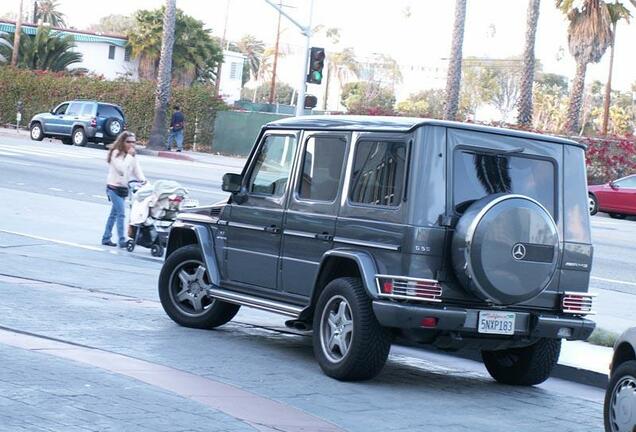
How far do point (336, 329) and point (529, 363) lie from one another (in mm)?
1625

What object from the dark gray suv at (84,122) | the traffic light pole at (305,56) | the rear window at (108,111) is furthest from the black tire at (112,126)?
the traffic light pole at (305,56)

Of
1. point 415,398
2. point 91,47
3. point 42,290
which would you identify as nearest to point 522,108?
point 42,290

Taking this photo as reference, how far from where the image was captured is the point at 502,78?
10569 centimetres

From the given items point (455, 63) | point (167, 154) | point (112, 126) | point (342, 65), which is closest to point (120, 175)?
point (455, 63)

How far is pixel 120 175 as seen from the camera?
58.4ft

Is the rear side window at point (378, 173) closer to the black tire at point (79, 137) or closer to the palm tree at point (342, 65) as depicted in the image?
the black tire at point (79, 137)

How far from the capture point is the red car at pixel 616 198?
3281 centimetres

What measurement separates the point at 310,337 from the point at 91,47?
67.0m

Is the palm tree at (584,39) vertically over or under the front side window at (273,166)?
over

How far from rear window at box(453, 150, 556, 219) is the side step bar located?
1.67m

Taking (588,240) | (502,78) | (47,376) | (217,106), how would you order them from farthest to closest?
(502,78), (217,106), (588,240), (47,376)

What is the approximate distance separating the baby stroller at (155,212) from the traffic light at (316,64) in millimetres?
15691

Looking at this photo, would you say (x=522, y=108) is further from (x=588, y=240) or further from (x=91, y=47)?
(x=91, y=47)

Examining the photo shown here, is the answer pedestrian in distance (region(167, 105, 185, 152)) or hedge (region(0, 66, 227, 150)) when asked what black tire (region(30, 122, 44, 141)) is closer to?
pedestrian in distance (region(167, 105, 185, 152))
